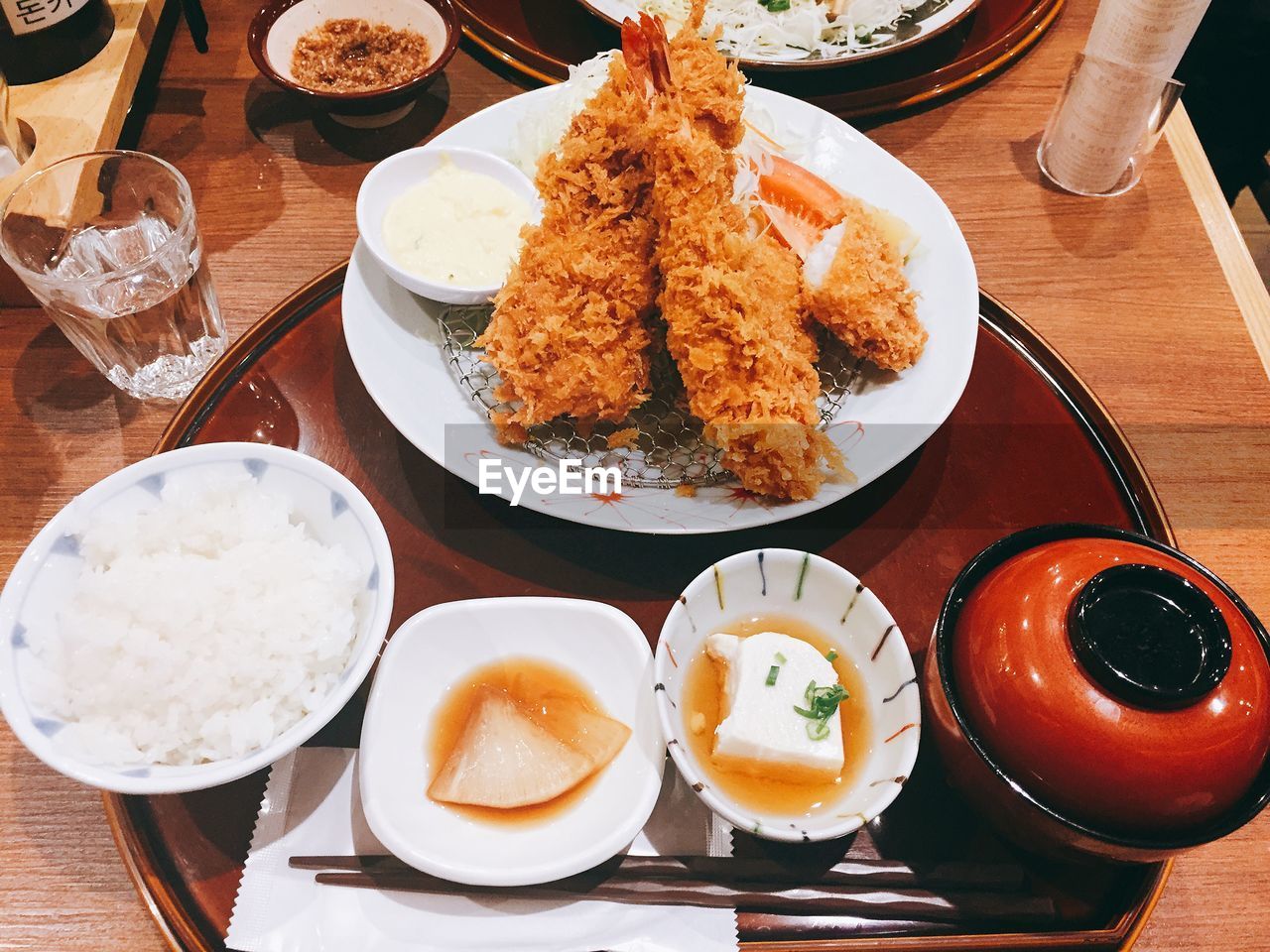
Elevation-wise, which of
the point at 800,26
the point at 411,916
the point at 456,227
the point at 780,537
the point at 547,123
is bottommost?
the point at 411,916

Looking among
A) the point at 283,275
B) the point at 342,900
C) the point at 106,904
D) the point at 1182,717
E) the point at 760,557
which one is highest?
the point at 1182,717

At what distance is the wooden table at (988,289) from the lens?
132 centimetres

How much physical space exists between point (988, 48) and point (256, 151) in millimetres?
1924

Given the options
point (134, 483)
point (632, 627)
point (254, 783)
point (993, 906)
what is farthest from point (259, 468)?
point (993, 906)

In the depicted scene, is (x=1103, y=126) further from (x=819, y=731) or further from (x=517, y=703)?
(x=517, y=703)

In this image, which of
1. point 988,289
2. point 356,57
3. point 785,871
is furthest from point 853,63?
point 785,871

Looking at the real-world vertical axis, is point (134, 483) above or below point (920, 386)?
below

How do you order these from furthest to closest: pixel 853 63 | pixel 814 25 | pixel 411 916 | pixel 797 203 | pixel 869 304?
pixel 814 25, pixel 853 63, pixel 797 203, pixel 869 304, pixel 411 916

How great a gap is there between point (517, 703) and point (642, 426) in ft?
2.02

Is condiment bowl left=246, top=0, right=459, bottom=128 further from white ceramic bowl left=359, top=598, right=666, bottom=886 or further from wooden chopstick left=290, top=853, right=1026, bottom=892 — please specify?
wooden chopstick left=290, top=853, right=1026, bottom=892

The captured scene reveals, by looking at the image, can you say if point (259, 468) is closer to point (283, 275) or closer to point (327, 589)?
point (327, 589)

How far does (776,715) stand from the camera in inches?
51.3

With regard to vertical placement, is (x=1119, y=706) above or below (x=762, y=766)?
above

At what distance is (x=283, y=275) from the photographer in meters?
1.99
